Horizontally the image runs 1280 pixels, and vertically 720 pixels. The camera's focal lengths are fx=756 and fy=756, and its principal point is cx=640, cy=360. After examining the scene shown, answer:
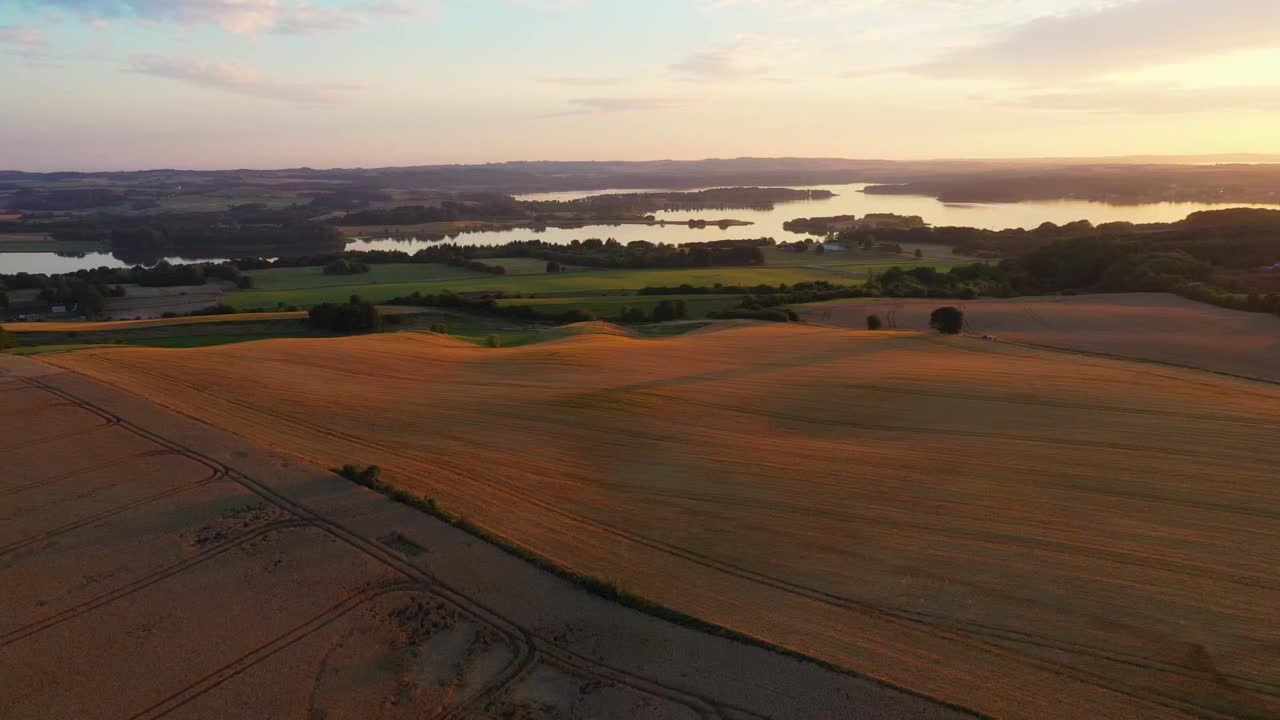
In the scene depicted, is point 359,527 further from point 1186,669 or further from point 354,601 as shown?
point 1186,669

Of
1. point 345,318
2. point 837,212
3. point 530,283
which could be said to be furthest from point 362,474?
point 837,212

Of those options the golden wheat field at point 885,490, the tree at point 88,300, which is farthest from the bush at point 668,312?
the tree at point 88,300

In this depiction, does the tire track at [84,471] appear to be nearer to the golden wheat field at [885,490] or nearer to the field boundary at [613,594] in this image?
the golden wheat field at [885,490]

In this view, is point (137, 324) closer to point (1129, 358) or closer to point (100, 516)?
point (100, 516)

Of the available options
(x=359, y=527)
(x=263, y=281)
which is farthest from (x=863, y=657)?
(x=263, y=281)

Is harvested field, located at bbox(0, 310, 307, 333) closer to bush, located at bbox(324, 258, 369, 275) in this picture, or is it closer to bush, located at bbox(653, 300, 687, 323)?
bush, located at bbox(653, 300, 687, 323)

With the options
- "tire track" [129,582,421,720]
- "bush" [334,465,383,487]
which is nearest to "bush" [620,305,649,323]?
"bush" [334,465,383,487]
